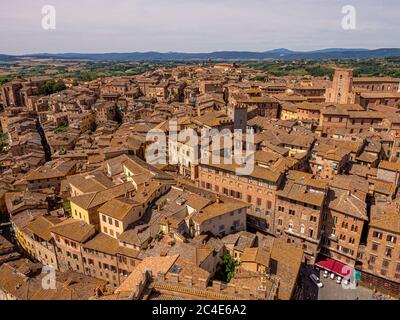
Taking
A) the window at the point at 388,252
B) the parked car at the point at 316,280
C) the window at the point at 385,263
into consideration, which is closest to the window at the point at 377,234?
the window at the point at 388,252

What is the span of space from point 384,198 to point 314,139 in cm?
1932

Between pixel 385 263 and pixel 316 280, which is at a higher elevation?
pixel 385 263

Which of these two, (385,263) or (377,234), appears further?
(385,263)

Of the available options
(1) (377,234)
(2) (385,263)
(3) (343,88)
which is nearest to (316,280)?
(2) (385,263)

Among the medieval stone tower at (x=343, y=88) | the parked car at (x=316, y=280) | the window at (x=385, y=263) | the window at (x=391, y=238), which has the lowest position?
the parked car at (x=316, y=280)

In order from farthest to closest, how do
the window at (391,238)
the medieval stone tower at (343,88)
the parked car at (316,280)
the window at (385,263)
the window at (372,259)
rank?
the medieval stone tower at (343,88) < the parked car at (316,280) < the window at (372,259) < the window at (385,263) < the window at (391,238)

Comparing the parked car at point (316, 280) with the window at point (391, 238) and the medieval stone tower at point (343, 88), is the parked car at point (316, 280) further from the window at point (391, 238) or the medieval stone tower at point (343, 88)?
the medieval stone tower at point (343, 88)

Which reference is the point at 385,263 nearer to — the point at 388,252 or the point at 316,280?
the point at 388,252

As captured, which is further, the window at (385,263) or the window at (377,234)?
the window at (385,263)

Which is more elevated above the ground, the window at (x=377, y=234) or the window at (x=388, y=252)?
the window at (x=377, y=234)

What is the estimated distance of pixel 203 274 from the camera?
30719mm

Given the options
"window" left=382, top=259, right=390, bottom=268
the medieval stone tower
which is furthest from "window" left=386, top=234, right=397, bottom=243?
the medieval stone tower

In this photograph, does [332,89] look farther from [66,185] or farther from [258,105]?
[66,185]
